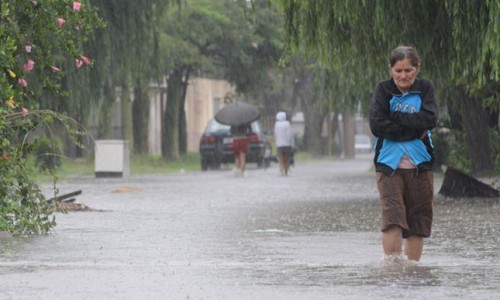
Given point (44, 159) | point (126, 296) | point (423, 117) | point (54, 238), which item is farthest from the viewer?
point (44, 159)

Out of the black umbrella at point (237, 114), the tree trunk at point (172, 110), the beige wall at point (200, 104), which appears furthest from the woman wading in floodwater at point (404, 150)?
the beige wall at point (200, 104)

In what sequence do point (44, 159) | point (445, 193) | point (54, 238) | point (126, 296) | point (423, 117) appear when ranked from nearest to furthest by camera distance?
1. point (126, 296)
2. point (423, 117)
3. point (54, 238)
4. point (445, 193)
5. point (44, 159)

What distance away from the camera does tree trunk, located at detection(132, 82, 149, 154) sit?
5600cm

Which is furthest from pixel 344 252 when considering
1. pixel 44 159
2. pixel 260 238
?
pixel 44 159

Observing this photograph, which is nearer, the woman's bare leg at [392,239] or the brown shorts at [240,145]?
the woman's bare leg at [392,239]

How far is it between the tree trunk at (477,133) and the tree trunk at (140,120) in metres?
26.8

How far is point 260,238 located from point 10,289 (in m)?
5.44

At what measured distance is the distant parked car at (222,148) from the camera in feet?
160

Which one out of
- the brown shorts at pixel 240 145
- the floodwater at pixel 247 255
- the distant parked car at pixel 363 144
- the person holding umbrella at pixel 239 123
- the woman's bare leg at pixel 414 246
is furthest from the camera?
the distant parked car at pixel 363 144

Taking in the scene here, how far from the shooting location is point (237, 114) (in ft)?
148

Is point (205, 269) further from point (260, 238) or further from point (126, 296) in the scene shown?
point (260, 238)

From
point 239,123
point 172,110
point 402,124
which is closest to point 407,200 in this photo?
point 402,124

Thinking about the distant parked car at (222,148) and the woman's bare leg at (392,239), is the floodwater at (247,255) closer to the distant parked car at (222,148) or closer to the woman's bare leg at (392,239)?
the woman's bare leg at (392,239)

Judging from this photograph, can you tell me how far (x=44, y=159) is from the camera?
3431cm
